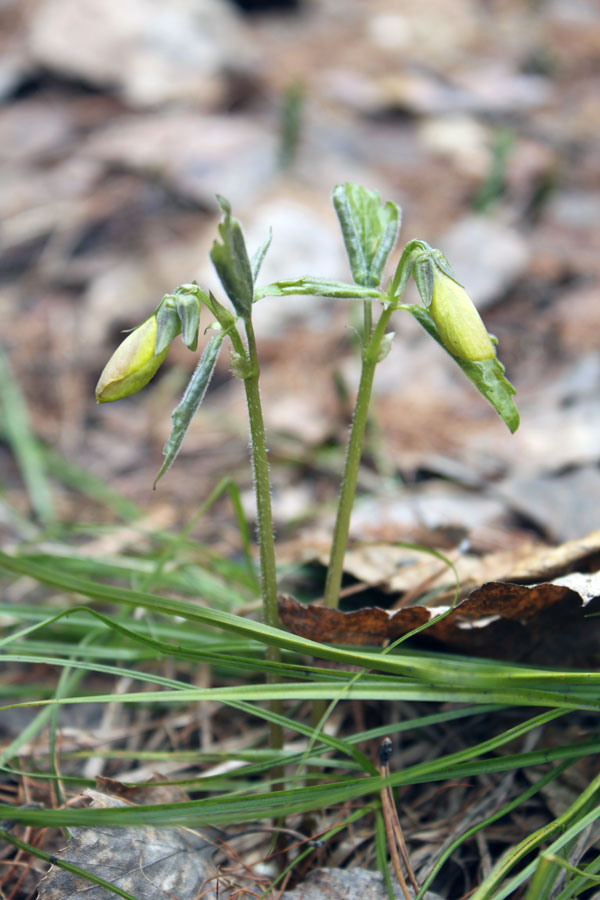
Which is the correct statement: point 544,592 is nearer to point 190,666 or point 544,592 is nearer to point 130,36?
point 190,666

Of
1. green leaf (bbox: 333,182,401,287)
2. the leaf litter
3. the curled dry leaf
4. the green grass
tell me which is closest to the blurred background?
the leaf litter

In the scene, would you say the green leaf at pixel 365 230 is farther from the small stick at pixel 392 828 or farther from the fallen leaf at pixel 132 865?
the fallen leaf at pixel 132 865

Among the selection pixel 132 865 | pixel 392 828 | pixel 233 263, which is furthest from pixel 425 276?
pixel 132 865

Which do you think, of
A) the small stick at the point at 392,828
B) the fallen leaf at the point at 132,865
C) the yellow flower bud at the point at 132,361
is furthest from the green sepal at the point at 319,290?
the fallen leaf at the point at 132,865

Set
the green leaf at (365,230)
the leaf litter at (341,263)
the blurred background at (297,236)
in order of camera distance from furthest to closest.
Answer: the blurred background at (297,236), the leaf litter at (341,263), the green leaf at (365,230)

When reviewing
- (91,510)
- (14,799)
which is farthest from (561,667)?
(91,510)
